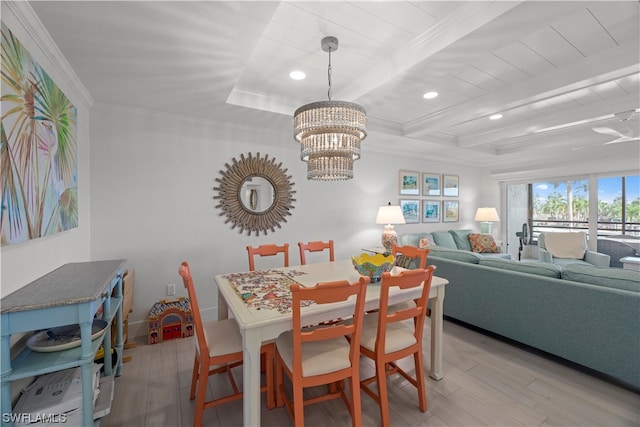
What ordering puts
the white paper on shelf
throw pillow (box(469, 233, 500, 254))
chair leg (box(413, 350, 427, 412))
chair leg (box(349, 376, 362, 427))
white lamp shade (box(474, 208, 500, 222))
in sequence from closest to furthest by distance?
the white paper on shelf < chair leg (box(349, 376, 362, 427)) < chair leg (box(413, 350, 427, 412)) < throw pillow (box(469, 233, 500, 254)) < white lamp shade (box(474, 208, 500, 222))

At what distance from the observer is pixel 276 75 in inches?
99.3

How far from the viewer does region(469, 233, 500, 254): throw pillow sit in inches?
209

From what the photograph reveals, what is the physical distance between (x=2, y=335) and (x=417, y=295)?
7.23 ft

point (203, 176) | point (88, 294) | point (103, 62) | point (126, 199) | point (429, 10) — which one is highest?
point (429, 10)

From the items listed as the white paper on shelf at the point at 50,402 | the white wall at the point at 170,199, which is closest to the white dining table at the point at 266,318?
the white paper on shelf at the point at 50,402

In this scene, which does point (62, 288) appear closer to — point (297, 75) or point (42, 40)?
point (42, 40)

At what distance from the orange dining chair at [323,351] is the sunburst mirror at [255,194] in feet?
6.59

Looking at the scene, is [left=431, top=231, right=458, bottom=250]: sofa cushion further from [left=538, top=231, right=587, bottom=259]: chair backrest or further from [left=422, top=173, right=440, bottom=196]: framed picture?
[left=538, top=231, right=587, bottom=259]: chair backrest

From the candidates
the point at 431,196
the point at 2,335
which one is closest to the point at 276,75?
the point at 2,335

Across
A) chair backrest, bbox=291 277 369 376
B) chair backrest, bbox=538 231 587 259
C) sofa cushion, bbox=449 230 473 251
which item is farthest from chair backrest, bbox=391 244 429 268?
chair backrest, bbox=538 231 587 259

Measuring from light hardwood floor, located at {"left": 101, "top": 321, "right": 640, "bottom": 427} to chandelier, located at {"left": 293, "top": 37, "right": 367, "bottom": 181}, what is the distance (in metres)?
1.68

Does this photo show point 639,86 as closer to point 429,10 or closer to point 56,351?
point 429,10

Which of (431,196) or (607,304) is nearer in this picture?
(607,304)

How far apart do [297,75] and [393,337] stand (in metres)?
2.27
